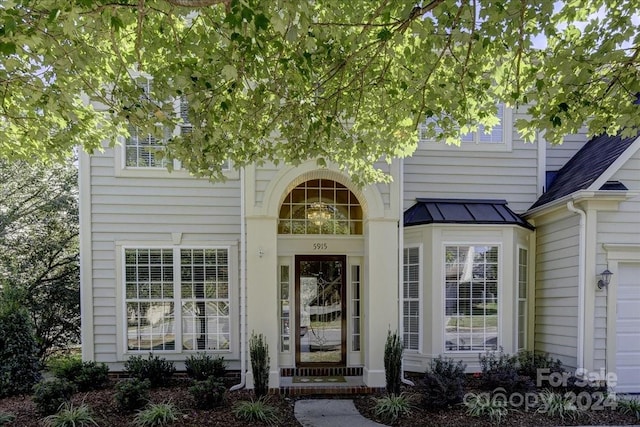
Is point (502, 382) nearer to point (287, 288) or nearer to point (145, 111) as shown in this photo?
point (287, 288)

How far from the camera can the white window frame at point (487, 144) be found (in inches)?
315

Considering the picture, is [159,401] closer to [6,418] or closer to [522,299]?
[6,418]

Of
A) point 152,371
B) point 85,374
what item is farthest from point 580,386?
point 85,374

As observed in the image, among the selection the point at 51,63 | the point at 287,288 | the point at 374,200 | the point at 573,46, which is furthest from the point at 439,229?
the point at 51,63

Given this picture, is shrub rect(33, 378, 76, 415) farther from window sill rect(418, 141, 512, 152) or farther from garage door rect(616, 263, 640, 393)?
garage door rect(616, 263, 640, 393)

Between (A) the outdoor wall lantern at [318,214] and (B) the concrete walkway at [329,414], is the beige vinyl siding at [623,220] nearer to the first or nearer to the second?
(B) the concrete walkway at [329,414]

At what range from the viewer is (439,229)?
727cm

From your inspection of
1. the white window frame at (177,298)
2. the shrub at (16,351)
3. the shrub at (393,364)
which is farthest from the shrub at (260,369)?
the shrub at (16,351)

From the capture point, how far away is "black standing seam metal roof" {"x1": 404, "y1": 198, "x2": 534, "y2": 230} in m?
7.27

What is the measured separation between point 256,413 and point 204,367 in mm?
1896

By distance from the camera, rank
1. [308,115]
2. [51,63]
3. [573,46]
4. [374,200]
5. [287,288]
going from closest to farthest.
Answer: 1. [51,63]
2. [573,46]
3. [308,115]
4. [374,200]
5. [287,288]

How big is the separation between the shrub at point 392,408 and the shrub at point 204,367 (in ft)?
9.46

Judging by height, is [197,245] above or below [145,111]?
below

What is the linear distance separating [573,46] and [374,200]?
3427 mm
